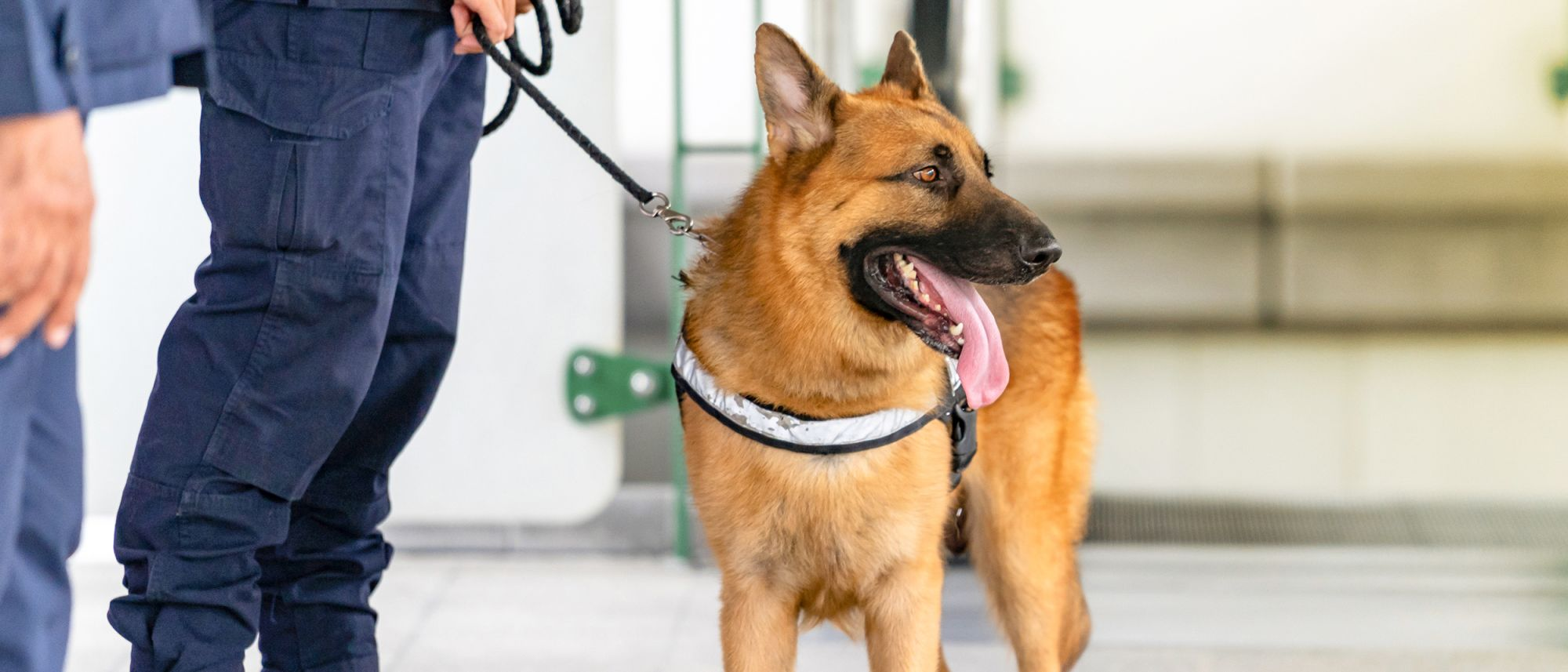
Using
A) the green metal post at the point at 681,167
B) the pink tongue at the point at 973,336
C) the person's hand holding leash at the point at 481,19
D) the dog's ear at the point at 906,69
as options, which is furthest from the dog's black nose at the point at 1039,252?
the green metal post at the point at 681,167

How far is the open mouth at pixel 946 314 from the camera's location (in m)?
1.69

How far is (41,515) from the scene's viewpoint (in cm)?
112

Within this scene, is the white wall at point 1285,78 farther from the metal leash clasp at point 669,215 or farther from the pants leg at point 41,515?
the pants leg at point 41,515

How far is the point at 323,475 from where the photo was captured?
192 centimetres

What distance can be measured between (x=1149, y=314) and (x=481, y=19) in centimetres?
218

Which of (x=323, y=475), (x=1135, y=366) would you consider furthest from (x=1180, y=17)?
(x=323, y=475)

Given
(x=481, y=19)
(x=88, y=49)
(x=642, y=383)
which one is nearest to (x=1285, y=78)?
(x=642, y=383)

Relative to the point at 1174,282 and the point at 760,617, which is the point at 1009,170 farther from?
the point at 760,617

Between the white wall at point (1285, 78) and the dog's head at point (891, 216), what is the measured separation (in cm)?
165

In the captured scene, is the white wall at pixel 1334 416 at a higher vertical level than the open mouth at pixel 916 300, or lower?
lower

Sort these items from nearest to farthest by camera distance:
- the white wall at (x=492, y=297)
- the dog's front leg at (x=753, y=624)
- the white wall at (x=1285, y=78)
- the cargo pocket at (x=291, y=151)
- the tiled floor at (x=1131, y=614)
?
the cargo pocket at (x=291, y=151), the dog's front leg at (x=753, y=624), the tiled floor at (x=1131, y=614), the white wall at (x=492, y=297), the white wall at (x=1285, y=78)

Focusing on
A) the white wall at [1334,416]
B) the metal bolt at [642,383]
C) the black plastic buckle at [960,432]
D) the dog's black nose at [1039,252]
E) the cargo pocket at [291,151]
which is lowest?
the white wall at [1334,416]

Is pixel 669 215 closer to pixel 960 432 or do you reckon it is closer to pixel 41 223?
pixel 960 432

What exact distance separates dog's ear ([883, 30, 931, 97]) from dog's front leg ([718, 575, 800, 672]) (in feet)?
2.30
